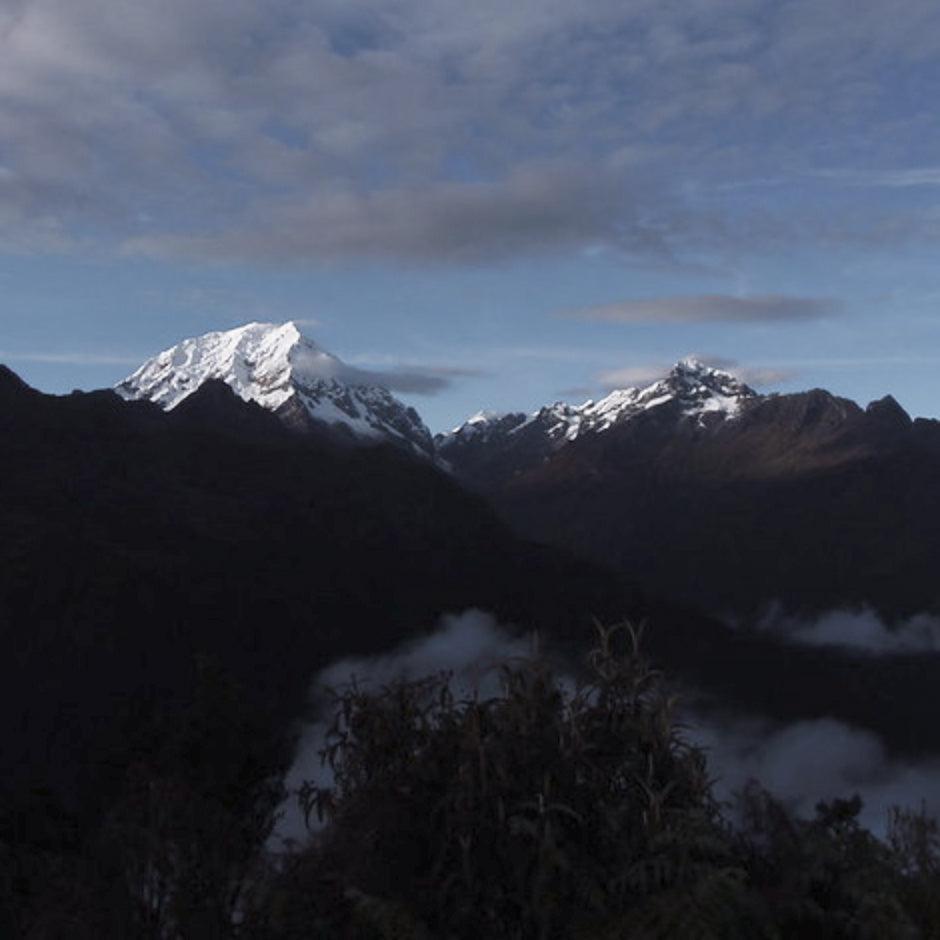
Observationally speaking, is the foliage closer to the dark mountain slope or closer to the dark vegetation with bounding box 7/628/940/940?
the dark vegetation with bounding box 7/628/940/940

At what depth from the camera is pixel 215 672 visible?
92.2ft

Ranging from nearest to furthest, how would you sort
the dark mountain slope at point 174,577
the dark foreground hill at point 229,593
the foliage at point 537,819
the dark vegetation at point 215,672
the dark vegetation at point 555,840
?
the dark vegetation at point 555,840, the foliage at point 537,819, the dark vegetation at point 215,672, the dark mountain slope at point 174,577, the dark foreground hill at point 229,593

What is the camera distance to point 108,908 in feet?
74.1

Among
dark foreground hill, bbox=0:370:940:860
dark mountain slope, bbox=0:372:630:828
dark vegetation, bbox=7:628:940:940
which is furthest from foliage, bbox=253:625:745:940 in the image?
dark foreground hill, bbox=0:370:940:860

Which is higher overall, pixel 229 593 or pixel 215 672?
pixel 215 672

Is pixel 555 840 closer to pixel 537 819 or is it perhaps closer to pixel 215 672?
pixel 537 819

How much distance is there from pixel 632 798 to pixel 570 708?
1263mm

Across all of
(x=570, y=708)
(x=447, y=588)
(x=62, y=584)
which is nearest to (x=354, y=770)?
(x=570, y=708)

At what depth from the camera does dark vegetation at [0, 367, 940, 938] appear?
16953 mm

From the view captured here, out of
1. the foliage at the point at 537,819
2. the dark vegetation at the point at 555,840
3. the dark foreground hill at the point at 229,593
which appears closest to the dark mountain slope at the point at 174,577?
the dark foreground hill at the point at 229,593

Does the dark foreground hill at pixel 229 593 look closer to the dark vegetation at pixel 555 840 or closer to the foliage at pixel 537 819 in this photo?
the dark vegetation at pixel 555 840

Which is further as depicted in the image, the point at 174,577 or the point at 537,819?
the point at 174,577

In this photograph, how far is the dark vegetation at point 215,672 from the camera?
17.0m

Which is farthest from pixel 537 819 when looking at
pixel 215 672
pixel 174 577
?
pixel 174 577
